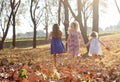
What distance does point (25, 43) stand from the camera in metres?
65.1

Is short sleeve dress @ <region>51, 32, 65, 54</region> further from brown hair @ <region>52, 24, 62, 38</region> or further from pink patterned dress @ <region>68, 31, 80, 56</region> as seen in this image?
pink patterned dress @ <region>68, 31, 80, 56</region>

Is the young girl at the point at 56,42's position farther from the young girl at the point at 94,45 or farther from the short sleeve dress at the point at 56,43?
the young girl at the point at 94,45

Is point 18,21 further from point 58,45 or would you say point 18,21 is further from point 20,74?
point 20,74

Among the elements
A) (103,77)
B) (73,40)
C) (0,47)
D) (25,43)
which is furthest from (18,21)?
(103,77)

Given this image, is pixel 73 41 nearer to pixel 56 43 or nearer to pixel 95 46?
pixel 95 46

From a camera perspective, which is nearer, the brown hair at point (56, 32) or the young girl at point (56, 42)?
the brown hair at point (56, 32)

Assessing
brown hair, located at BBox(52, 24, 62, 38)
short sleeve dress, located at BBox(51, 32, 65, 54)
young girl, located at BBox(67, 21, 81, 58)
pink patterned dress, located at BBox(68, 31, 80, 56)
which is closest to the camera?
brown hair, located at BBox(52, 24, 62, 38)

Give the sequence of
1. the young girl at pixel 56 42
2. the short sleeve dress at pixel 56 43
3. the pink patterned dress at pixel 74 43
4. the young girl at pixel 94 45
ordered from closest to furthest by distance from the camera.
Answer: the young girl at pixel 56 42 < the short sleeve dress at pixel 56 43 < the pink patterned dress at pixel 74 43 < the young girl at pixel 94 45

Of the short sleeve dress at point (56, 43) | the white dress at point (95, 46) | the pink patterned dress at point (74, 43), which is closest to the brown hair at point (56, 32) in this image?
the short sleeve dress at point (56, 43)

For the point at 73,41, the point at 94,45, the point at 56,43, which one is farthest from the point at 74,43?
the point at 56,43

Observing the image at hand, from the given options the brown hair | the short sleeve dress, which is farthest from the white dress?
the brown hair

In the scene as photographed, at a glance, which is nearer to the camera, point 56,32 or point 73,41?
point 56,32

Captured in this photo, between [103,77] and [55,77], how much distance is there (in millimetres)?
1009

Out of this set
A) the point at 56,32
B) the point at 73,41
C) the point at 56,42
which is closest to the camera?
the point at 56,32
